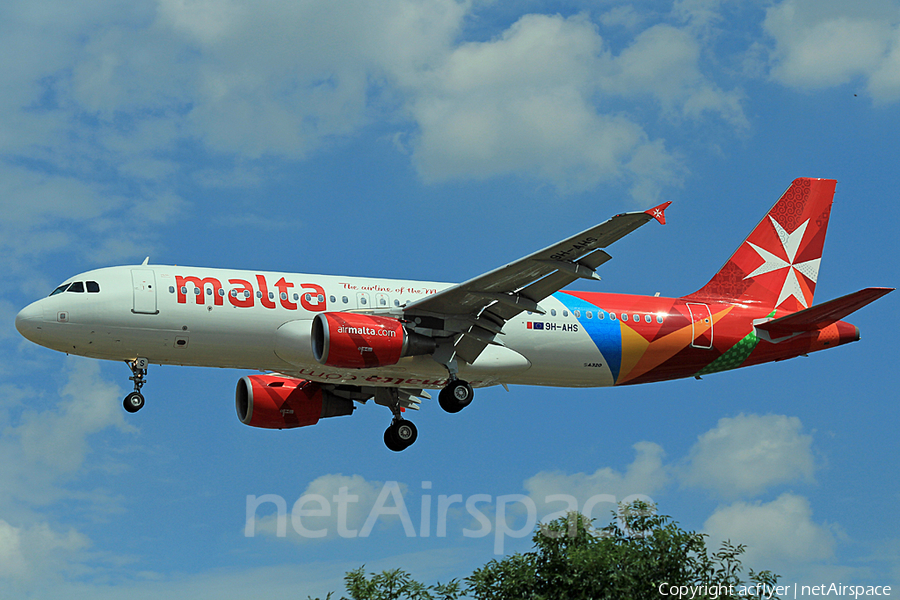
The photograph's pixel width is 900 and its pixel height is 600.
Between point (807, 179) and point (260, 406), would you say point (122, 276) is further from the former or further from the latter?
point (807, 179)

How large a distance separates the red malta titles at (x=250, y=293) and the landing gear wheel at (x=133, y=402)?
291 cm

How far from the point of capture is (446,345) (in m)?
33.0

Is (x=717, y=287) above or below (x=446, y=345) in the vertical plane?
above

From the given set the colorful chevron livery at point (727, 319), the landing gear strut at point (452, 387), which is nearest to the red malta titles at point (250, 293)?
the landing gear strut at point (452, 387)

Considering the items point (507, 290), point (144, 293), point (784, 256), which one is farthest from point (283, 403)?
point (784, 256)

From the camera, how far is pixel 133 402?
31.5 m

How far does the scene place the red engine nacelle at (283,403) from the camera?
37531mm

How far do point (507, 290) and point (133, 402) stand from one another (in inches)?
420

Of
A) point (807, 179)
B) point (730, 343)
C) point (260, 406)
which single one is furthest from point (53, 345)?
point (807, 179)

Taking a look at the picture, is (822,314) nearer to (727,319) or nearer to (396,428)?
(727,319)

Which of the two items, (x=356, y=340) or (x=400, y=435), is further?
(x=400, y=435)

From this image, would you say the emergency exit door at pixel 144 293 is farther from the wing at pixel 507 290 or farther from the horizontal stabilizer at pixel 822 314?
the horizontal stabilizer at pixel 822 314

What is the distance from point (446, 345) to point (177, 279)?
772cm

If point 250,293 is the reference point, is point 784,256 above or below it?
above
